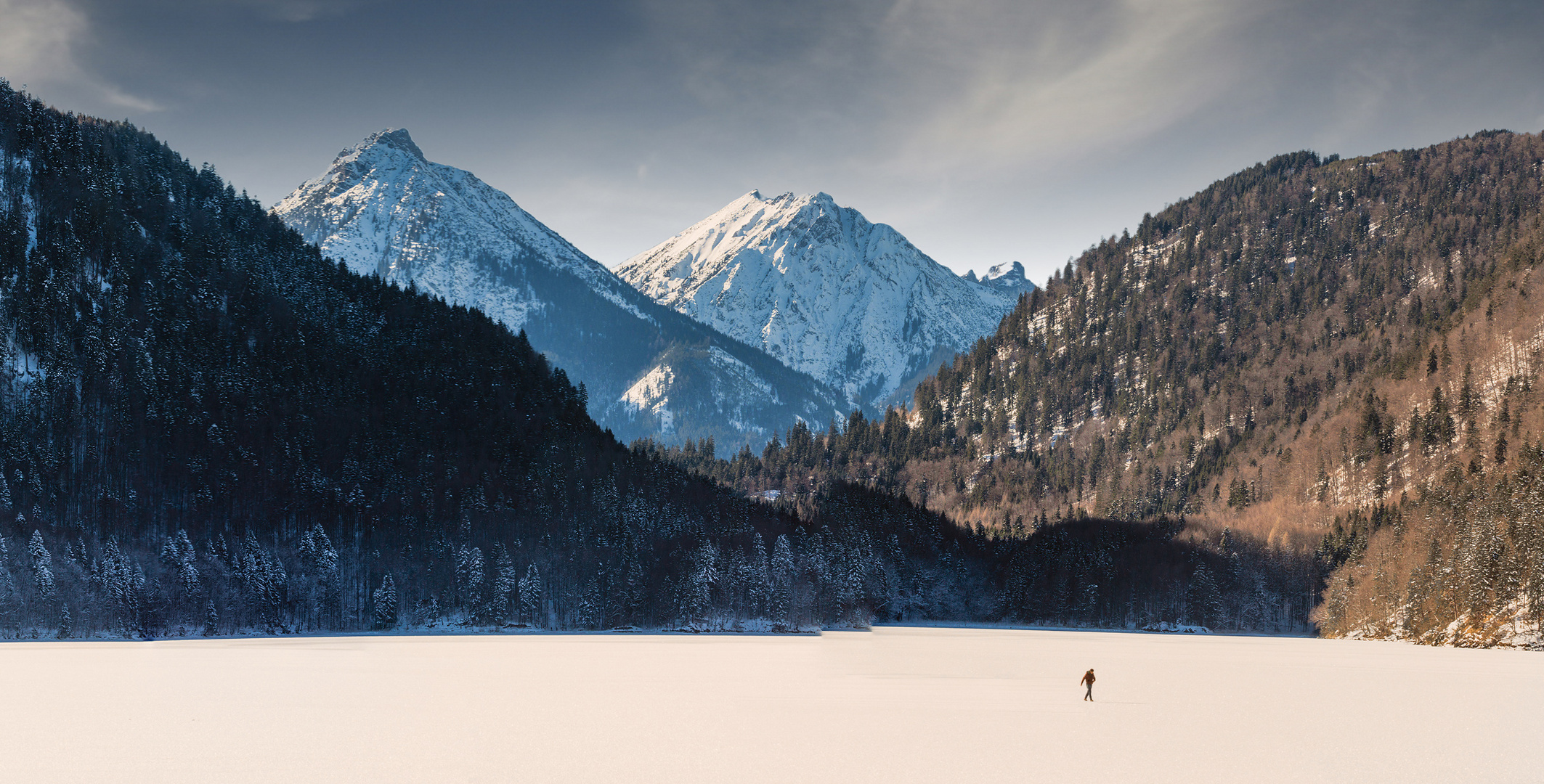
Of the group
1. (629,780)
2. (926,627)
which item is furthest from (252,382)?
(629,780)

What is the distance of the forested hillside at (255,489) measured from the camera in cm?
13675

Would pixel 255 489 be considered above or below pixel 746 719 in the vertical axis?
above

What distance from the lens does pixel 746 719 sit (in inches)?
1953

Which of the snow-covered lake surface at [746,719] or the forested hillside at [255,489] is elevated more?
the forested hillside at [255,489]

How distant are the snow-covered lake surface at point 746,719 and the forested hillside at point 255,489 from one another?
4769 centimetres

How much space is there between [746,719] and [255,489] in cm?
13604

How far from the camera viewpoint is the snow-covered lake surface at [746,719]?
3656cm

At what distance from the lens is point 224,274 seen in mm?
197125

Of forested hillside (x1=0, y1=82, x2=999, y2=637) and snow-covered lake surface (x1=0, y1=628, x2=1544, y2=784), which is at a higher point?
forested hillside (x1=0, y1=82, x2=999, y2=637)

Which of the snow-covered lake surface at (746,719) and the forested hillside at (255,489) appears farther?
the forested hillside at (255,489)

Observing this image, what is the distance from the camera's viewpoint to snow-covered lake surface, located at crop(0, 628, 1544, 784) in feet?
120

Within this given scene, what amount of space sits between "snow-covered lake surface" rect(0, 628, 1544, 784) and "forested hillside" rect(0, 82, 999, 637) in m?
47.7

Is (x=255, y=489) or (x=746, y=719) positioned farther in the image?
(x=255, y=489)

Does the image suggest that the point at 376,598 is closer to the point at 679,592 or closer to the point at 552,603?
the point at 552,603
